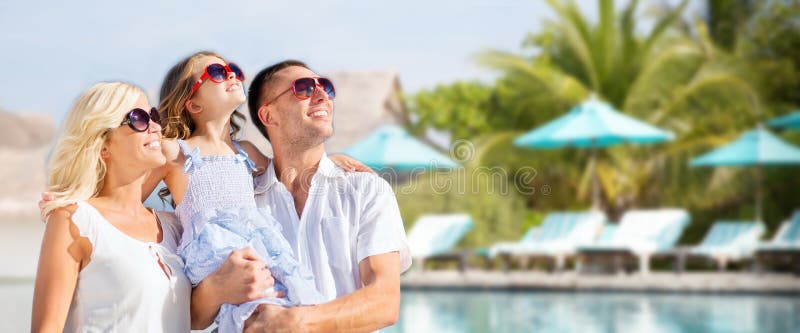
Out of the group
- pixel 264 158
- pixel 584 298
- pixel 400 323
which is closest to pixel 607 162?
pixel 584 298

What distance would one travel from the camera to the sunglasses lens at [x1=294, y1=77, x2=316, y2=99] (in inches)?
89.4

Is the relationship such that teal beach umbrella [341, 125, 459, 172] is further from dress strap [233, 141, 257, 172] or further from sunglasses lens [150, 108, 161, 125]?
sunglasses lens [150, 108, 161, 125]

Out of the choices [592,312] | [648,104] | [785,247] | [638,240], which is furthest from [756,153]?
[592,312]

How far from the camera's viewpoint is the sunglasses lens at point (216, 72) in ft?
7.51

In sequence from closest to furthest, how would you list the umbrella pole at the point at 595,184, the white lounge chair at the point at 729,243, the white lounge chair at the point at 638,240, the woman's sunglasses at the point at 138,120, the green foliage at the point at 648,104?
1. the woman's sunglasses at the point at 138,120
2. the white lounge chair at the point at 638,240
3. the white lounge chair at the point at 729,243
4. the umbrella pole at the point at 595,184
5. the green foliage at the point at 648,104

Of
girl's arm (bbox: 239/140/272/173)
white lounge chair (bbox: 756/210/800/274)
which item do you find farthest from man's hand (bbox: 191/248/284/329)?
white lounge chair (bbox: 756/210/800/274)

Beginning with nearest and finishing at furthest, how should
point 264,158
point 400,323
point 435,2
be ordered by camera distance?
1. point 264,158
2. point 400,323
3. point 435,2

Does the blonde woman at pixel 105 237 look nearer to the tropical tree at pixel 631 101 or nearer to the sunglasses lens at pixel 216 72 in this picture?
the sunglasses lens at pixel 216 72

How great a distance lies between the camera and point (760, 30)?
23047 mm

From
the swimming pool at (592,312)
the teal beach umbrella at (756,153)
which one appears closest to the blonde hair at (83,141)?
the swimming pool at (592,312)

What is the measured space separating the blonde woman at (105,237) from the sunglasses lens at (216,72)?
16 centimetres

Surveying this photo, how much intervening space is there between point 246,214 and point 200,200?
0.14 meters

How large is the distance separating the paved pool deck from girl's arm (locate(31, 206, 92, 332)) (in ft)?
42.7

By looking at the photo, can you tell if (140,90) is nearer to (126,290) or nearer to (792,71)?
(126,290)
